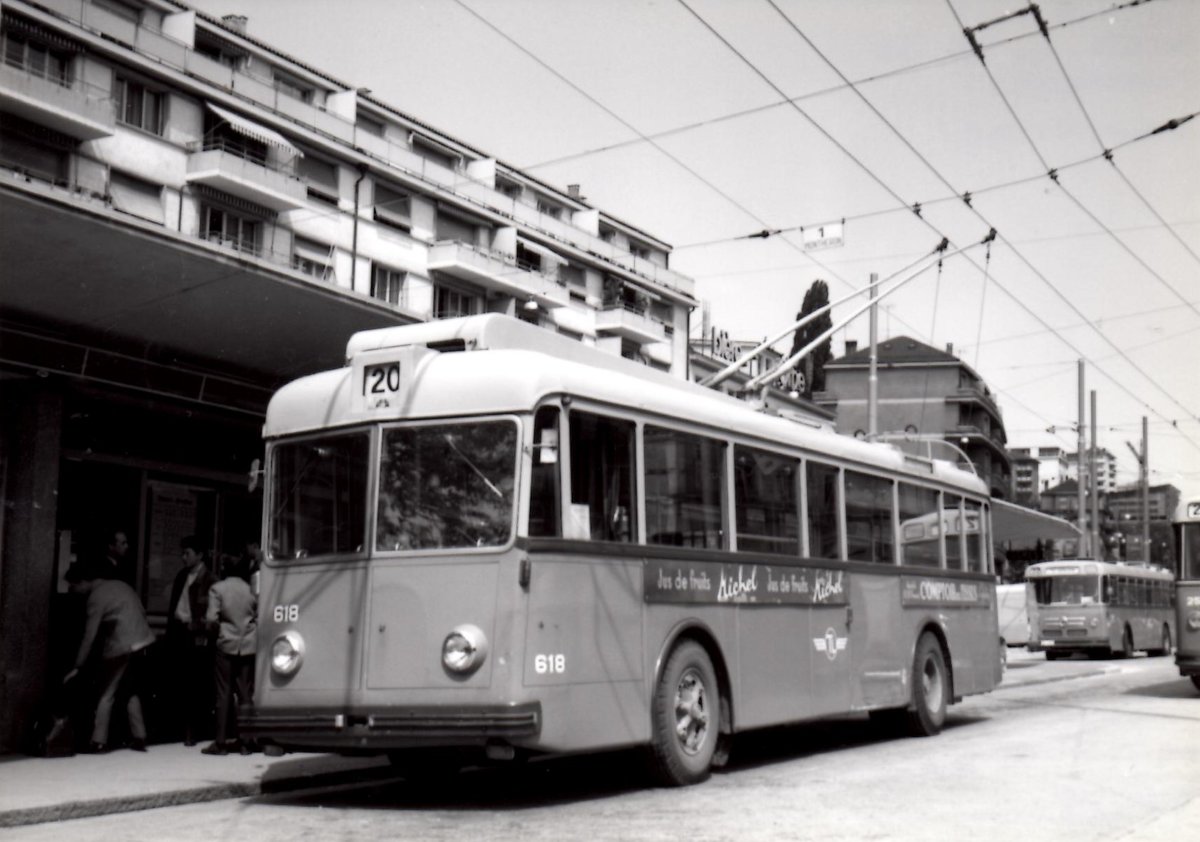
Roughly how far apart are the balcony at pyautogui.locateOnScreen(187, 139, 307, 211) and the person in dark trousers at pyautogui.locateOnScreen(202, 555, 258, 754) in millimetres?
31968

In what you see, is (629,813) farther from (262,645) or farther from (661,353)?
(661,353)

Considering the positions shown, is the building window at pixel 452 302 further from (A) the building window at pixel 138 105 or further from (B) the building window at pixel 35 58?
(B) the building window at pixel 35 58

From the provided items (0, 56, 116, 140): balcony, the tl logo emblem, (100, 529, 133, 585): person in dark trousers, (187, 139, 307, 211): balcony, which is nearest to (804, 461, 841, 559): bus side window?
the tl logo emblem

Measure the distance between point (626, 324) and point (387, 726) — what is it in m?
55.3

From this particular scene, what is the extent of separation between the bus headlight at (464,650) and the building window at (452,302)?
44.9 meters

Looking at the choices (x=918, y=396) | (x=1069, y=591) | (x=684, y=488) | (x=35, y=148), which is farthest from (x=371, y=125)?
(x=918, y=396)

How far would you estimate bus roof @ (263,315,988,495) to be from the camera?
30.0 feet

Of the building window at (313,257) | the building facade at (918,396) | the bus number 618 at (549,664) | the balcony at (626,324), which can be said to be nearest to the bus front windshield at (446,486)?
the bus number 618 at (549,664)

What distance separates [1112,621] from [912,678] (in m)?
28.9

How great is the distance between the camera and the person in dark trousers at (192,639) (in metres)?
12.7

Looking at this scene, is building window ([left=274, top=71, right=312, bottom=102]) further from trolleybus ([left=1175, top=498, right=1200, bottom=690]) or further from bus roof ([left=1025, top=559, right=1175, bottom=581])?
trolleybus ([left=1175, top=498, right=1200, bottom=690])

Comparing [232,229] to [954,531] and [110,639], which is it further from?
[110,639]

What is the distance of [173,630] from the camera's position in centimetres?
1286

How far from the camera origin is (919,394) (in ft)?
302
